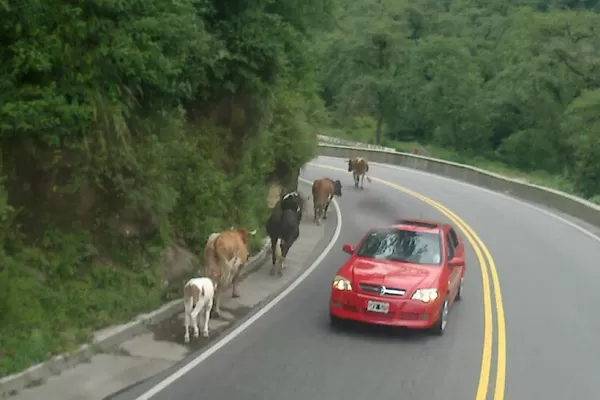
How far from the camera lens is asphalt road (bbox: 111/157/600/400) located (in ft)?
33.6

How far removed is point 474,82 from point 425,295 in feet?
222

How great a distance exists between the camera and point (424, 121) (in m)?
83.1

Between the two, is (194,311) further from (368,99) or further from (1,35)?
(368,99)

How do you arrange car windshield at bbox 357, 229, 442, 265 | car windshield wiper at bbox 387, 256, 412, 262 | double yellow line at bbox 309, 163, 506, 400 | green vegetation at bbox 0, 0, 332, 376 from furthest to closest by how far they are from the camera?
1. car windshield at bbox 357, 229, 442, 265
2. car windshield wiper at bbox 387, 256, 412, 262
3. green vegetation at bbox 0, 0, 332, 376
4. double yellow line at bbox 309, 163, 506, 400

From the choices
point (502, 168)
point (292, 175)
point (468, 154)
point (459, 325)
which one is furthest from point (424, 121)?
point (459, 325)

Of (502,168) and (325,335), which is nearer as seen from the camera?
(325,335)

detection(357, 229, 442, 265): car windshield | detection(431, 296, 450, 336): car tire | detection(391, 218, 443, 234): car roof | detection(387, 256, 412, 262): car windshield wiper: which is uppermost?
detection(391, 218, 443, 234): car roof

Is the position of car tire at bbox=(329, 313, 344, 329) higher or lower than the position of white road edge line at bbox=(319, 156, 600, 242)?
higher

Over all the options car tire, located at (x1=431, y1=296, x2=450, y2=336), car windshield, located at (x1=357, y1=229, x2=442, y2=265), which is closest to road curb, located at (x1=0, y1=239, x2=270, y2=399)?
car windshield, located at (x1=357, y1=229, x2=442, y2=265)

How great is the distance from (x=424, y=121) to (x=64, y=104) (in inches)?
2870

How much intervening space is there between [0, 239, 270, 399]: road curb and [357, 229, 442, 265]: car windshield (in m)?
3.37

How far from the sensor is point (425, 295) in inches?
500

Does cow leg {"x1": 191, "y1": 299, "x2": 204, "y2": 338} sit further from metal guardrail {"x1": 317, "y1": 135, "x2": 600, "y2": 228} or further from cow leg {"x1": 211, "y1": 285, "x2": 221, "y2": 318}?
metal guardrail {"x1": 317, "y1": 135, "x2": 600, "y2": 228}

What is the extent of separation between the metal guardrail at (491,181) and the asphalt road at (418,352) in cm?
1090
